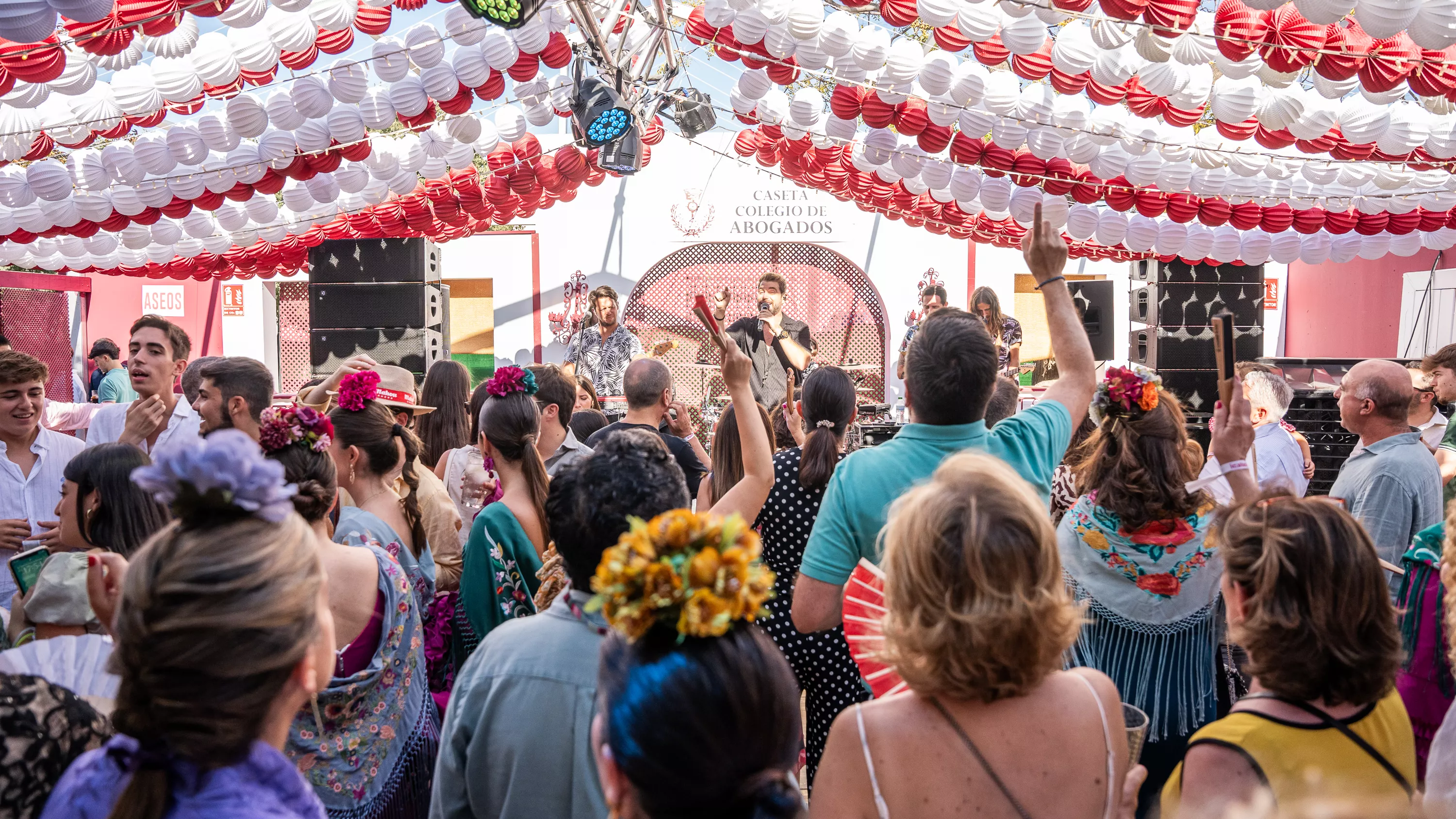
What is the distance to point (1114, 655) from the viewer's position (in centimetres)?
244

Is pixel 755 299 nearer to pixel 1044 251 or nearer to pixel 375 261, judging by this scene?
pixel 375 261

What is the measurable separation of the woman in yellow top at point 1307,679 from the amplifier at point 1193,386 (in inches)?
275

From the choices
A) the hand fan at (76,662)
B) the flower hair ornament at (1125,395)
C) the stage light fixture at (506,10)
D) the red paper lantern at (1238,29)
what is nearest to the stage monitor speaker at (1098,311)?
the red paper lantern at (1238,29)

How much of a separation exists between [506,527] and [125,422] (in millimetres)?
2163

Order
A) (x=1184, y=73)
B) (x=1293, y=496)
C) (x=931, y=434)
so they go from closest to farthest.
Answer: (x=1293, y=496) < (x=931, y=434) < (x=1184, y=73)

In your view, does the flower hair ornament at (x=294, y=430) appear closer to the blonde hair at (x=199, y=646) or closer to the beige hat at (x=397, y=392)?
the beige hat at (x=397, y=392)

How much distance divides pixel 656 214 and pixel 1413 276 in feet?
26.1

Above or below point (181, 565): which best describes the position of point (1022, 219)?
above

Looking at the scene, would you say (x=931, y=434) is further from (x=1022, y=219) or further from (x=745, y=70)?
(x=1022, y=219)

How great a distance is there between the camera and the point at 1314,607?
53.1 inches

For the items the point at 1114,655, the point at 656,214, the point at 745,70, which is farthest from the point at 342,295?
the point at 1114,655

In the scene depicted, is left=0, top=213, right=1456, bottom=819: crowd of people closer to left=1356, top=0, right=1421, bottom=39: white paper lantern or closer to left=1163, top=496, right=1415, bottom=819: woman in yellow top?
left=1163, top=496, right=1415, bottom=819: woman in yellow top

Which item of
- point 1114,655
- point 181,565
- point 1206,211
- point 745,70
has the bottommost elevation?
point 1114,655

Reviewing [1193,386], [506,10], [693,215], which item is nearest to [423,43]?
[506,10]
